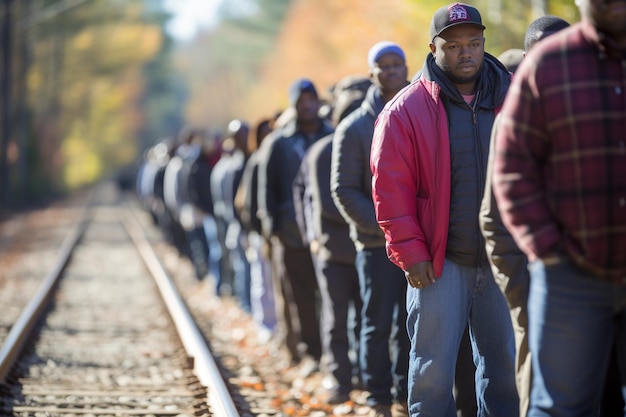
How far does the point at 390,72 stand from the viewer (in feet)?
22.5

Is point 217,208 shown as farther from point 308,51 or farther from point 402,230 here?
point 308,51

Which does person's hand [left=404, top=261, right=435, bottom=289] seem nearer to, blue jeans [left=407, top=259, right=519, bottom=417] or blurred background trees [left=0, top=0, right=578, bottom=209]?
blue jeans [left=407, top=259, right=519, bottom=417]

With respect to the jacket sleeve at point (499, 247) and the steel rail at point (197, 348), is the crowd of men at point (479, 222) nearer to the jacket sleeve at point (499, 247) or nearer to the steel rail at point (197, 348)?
the jacket sleeve at point (499, 247)

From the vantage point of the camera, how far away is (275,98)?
68750 mm

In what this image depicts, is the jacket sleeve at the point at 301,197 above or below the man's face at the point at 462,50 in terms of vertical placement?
below

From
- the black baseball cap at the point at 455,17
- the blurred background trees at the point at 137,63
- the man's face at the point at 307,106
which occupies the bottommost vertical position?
the man's face at the point at 307,106

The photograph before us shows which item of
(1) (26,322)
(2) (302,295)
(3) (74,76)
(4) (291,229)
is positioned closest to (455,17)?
(4) (291,229)

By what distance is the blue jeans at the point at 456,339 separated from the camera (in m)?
5.09

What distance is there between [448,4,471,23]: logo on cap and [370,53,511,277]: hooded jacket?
0.81ft

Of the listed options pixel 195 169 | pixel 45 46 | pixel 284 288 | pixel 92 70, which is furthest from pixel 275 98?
pixel 284 288

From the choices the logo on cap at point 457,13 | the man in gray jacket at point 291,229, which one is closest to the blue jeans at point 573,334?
the logo on cap at point 457,13

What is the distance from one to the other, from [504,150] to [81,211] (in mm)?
39805

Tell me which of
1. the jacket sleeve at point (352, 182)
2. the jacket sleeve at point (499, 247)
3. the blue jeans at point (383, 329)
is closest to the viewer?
the jacket sleeve at point (499, 247)

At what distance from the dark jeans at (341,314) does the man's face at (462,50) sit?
3.12 metres
